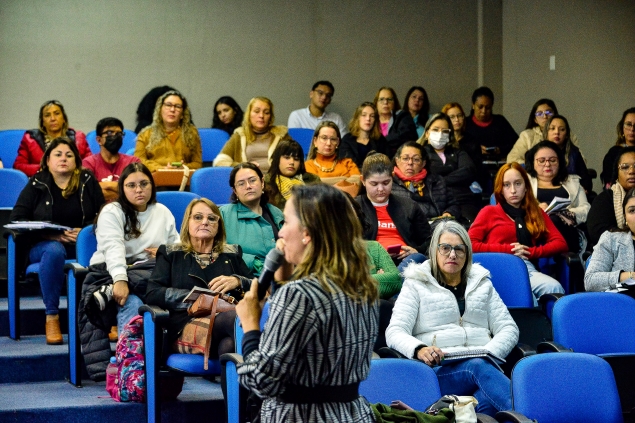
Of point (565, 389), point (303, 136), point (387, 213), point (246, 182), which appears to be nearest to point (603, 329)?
point (565, 389)

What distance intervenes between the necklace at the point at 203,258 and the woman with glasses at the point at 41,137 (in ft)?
7.93

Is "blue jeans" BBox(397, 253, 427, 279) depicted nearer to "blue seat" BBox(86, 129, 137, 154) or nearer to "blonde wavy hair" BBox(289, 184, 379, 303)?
"blonde wavy hair" BBox(289, 184, 379, 303)

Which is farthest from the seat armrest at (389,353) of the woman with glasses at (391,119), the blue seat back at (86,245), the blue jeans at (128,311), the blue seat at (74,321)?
the woman with glasses at (391,119)

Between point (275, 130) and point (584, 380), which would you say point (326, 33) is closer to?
point (275, 130)

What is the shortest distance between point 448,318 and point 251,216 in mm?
1383

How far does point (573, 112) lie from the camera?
817 centimetres

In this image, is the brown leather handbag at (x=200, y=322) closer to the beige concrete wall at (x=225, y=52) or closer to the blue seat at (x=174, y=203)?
the blue seat at (x=174, y=203)

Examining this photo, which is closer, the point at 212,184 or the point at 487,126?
the point at 212,184

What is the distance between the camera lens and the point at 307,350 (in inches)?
85.2

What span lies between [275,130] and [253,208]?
1.74 m

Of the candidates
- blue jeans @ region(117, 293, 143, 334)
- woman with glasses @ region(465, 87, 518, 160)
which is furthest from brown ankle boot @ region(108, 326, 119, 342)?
woman with glasses @ region(465, 87, 518, 160)

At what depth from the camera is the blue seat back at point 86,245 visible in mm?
5000

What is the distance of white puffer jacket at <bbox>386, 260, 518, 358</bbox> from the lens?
159 inches

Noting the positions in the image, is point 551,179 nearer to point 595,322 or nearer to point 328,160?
point 328,160
